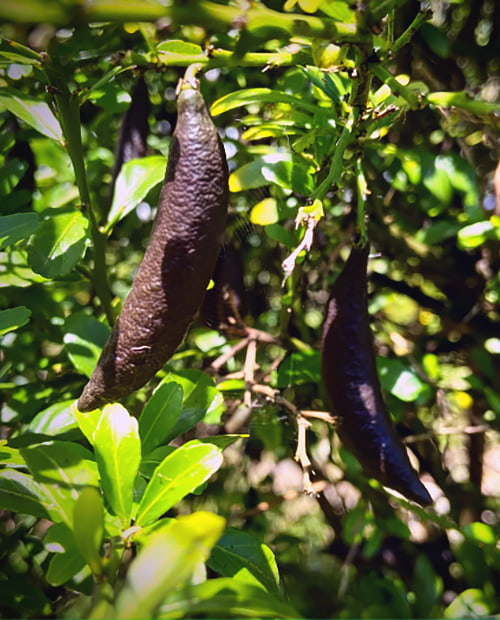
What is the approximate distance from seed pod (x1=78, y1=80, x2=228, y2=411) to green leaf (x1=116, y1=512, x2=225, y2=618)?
224 mm

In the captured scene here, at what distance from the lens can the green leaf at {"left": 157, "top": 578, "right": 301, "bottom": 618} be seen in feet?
1.12

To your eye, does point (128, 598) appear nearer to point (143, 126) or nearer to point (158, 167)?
point (158, 167)

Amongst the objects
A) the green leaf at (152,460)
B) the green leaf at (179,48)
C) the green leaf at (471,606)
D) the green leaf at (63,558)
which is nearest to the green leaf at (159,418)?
the green leaf at (152,460)


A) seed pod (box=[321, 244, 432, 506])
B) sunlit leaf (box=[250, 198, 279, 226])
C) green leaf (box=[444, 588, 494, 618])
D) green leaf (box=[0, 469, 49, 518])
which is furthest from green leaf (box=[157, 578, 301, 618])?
green leaf (box=[444, 588, 494, 618])

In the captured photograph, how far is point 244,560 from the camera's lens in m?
0.52

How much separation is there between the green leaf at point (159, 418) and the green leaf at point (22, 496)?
11cm

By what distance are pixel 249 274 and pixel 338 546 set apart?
579 mm

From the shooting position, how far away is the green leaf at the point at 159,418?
558 millimetres

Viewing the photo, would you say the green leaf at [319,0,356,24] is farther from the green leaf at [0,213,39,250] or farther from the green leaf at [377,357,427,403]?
the green leaf at [377,357,427,403]

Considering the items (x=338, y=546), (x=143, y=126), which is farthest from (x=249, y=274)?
(x=338, y=546)

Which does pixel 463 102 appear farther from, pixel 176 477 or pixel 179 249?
pixel 176 477

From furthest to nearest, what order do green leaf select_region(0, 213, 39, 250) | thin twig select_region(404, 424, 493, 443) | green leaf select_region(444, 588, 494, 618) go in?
thin twig select_region(404, 424, 493, 443)
green leaf select_region(444, 588, 494, 618)
green leaf select_region(0, 213, 39, 250)

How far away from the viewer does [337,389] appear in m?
0.63

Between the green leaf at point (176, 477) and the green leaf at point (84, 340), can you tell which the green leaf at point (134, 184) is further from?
the green leaf at point (176, 477)
